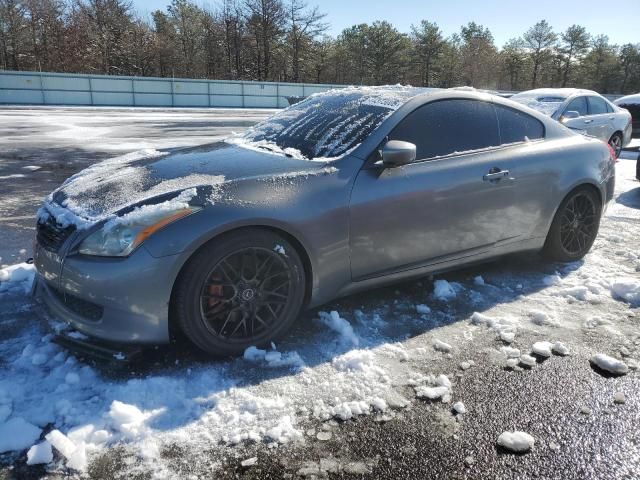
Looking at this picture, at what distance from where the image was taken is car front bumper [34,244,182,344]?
2.54 m

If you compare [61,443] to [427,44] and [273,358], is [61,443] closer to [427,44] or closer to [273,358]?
[273,358]

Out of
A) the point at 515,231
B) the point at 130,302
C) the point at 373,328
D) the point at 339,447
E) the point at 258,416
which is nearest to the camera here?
the point at 339,447

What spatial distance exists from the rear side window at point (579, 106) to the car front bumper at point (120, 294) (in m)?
9.72

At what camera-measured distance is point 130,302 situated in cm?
256

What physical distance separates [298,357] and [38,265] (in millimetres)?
1621

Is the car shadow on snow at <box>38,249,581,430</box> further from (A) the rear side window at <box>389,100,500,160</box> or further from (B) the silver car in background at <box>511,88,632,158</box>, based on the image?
(B) the silver car in background at <box>511,88,632,158</box>

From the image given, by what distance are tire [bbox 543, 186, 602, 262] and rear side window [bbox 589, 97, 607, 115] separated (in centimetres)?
705

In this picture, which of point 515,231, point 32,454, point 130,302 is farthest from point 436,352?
point 32,454

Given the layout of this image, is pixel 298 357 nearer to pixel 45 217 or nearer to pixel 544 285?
pixel 45 217

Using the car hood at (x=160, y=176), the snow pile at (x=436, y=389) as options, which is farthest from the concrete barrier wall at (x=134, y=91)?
the snow pile at (x=436, y=389)

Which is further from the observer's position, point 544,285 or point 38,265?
point 544,285

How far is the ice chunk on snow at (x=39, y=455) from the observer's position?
79.9 inches

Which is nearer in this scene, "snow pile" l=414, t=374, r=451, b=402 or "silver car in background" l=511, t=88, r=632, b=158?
"snow pile" l=414, t=374, r=451, b=402

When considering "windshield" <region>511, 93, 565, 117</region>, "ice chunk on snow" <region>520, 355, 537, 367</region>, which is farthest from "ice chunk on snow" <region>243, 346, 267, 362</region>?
"windshield" <region>511, 93, 565, 117</region>
